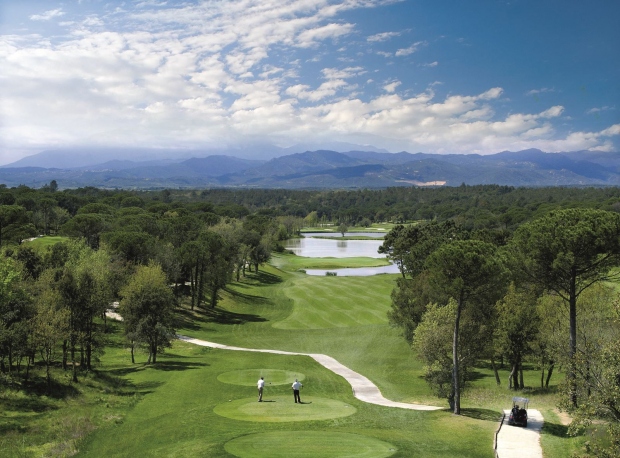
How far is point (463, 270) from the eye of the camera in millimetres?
26078

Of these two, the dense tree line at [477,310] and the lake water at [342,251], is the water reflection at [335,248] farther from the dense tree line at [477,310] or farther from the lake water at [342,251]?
the dense tree line at [477,310]

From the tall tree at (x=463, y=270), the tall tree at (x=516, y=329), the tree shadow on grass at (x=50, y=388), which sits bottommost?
the tree shadow on grass at (x=50, y=388)

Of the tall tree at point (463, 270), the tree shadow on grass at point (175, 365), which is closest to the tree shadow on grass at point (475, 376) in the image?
the tall tree at point (463, 270)

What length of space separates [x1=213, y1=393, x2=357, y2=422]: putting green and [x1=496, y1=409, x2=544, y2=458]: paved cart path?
25.5ft

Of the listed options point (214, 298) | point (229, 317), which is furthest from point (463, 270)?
point (214, 298)

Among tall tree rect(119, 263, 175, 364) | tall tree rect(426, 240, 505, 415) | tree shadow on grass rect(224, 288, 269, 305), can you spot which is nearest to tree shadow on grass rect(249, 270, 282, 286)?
tree shadow on grass rect(224, 288, 269, 305)

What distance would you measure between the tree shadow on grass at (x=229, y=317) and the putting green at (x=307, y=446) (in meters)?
41.0

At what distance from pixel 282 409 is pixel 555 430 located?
13.1 m

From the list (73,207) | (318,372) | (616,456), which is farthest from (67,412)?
(73,207)

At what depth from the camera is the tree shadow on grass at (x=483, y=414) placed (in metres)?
24.6

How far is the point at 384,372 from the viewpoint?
131ft

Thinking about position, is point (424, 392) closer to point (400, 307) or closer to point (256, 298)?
point (400, 307)

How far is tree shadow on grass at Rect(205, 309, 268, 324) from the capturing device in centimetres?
6149

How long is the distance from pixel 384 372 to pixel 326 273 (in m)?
68.5
